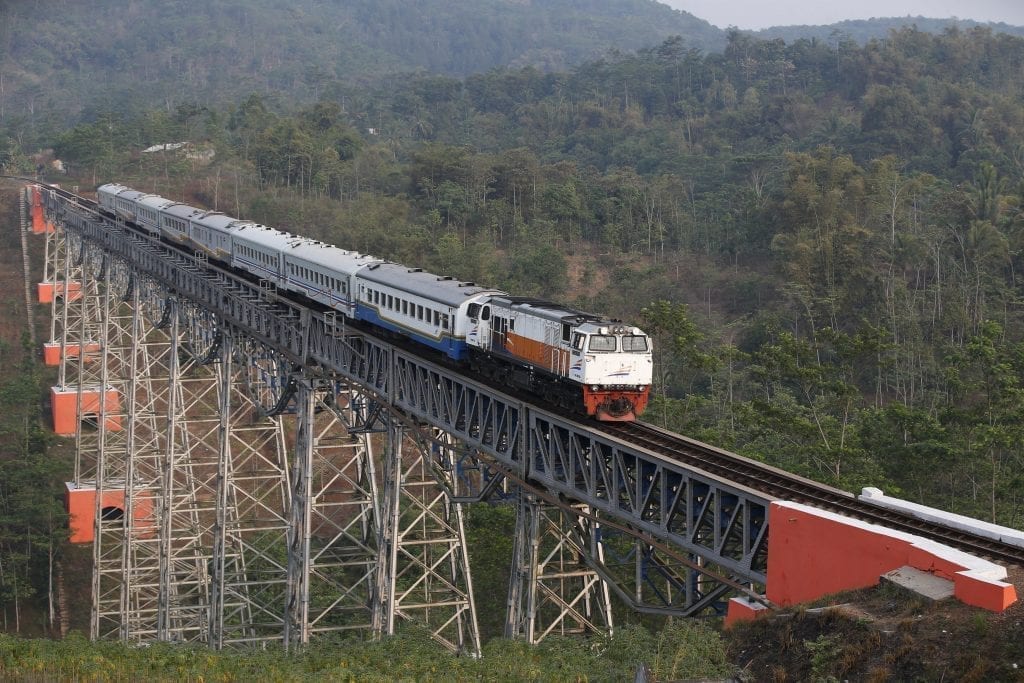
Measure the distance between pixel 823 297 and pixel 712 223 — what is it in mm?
20903

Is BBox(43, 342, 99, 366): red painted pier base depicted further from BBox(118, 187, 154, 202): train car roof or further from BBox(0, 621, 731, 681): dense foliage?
BBox(0, 621, 731, 681): dense foliage

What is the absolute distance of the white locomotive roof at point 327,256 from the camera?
28969 mm

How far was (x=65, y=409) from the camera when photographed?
5025cm

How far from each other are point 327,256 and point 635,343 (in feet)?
42.7

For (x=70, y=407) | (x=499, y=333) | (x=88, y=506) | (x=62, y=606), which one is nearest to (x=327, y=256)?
(x=499, y=333)

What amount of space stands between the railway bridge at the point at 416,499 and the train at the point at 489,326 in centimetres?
64

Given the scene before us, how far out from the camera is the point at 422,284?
2503cm

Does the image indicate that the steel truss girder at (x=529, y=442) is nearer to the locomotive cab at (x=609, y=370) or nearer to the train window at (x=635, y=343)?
the locomotive cab at (x=609, y=370)

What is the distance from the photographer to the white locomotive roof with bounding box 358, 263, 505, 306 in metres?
23.6

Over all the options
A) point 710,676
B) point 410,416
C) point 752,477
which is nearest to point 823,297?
point 410,416

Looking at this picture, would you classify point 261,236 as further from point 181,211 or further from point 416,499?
point 416,499

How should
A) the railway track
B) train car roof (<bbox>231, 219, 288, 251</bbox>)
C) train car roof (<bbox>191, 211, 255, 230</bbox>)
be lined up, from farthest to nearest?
train car roof (<bbox>191, 211, 255, 230</bbox>), train car roof (<bbox>231, 219, 288, 251</bbox>), the railway track

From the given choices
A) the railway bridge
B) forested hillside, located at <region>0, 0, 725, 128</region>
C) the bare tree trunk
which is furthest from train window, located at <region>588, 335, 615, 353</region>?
forested hillside, located at <region>0, 0, 725, 128</region>

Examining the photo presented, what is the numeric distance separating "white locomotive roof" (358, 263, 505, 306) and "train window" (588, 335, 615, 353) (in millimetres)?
4431
